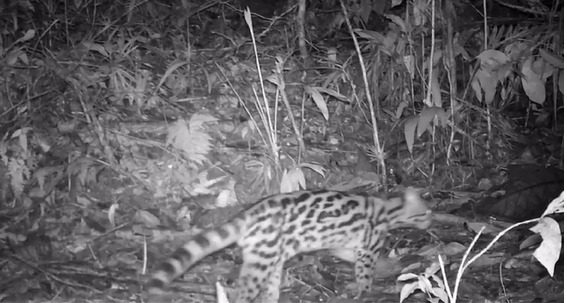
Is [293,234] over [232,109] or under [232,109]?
under

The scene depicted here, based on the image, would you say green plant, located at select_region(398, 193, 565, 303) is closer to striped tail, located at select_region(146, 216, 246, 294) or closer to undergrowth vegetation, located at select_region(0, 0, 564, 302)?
undergrowth vegetation, located at select_region(0, 0, 564, 302)

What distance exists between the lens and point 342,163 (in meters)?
1.48

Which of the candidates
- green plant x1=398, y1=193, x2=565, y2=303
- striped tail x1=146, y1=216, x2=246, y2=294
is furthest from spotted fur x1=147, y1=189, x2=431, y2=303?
green plant x1=398, y1=193, x2=565, y2=303

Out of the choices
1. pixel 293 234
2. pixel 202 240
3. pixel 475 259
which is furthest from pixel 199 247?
pixel 475 259

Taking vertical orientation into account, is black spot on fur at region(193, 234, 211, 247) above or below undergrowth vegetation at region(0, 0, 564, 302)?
below

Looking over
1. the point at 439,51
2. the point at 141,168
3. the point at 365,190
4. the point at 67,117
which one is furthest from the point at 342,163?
the point at 67,117

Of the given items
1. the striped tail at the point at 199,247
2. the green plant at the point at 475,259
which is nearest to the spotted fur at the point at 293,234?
the striped tail at the point at 199,247

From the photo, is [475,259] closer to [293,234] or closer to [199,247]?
[293,234]

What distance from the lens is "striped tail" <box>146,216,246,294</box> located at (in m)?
1.45

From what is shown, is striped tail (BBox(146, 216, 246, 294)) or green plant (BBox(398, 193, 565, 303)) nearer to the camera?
green plant (BBox(398, 193, 565, 303))

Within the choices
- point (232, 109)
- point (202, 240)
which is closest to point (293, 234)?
point (202, 240)

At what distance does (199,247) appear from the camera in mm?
1456

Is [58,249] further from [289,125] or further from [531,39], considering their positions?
[531,39]

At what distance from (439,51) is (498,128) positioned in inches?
8.1
